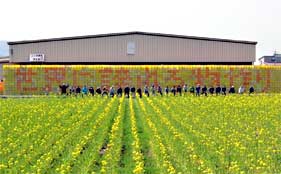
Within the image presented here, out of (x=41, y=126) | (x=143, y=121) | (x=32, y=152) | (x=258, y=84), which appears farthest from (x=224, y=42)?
(x=32, y=152)

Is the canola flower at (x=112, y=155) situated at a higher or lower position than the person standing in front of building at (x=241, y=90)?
lower

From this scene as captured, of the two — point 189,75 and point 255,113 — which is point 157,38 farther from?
point 255,113

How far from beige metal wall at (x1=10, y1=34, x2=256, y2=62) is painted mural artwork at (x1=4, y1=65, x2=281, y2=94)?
8.71 feet

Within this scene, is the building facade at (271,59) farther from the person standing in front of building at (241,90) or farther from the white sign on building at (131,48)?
the person standing in front of building at (241,90)

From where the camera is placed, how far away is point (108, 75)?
54438mm

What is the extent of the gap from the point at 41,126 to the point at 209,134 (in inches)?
252

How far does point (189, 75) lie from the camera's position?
2151 inches

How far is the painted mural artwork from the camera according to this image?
54250 millimetres

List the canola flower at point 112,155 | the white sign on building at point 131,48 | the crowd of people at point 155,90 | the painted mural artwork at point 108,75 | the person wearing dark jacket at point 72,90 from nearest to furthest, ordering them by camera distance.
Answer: the canola flower at point 112,155, the crowd of people at point 155,90, the person wearing dark jacket at point 72,90, the painted mural artwork at point 108,75, the white sign on building at point 131,48

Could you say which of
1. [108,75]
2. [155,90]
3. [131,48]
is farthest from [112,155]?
[131,48]

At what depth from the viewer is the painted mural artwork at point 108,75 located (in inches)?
2136

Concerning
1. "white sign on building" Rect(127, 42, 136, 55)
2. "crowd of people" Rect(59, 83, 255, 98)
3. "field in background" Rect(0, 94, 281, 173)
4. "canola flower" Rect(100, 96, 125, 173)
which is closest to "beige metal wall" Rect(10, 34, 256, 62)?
"white sign on building" Rect(127, 42, 136, 55)

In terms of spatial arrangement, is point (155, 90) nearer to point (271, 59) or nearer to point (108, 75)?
point (108, 75)

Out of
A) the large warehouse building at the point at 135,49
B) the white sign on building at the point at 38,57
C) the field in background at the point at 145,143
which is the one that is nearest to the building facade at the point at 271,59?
the large warehouse building at the point at 135,49
